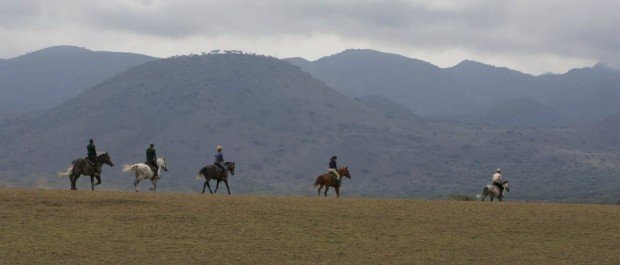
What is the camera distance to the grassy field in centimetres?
2222

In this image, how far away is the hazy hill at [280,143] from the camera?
466 feet

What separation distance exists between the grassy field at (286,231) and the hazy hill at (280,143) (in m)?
92.0

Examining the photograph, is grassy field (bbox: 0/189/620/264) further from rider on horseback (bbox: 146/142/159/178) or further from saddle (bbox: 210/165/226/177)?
saddle (bbox: 210/165/226/177)

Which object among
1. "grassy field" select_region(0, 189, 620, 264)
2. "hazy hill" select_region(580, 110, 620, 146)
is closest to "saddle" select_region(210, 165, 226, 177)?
"grassy field" select_region(0, 189, 620, 264)

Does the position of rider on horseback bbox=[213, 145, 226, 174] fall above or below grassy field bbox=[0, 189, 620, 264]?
above

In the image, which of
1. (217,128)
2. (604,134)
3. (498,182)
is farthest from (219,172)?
(604,134)

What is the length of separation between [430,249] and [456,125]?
571 ft

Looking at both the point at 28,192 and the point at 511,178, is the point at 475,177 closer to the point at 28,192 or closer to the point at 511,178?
the point at 511,178

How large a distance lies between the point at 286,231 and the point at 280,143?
136072 millimetres

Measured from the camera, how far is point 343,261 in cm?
2180

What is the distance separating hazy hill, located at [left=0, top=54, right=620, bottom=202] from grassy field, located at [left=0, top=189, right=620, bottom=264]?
92004 millimetres

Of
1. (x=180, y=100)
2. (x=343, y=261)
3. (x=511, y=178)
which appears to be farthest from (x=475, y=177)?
(x=343, y=261)

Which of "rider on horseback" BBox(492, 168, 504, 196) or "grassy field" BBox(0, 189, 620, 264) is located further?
"rider on horseback" BBox(492, 168, 504, 196)

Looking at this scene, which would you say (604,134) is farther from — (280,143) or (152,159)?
(152,159)
